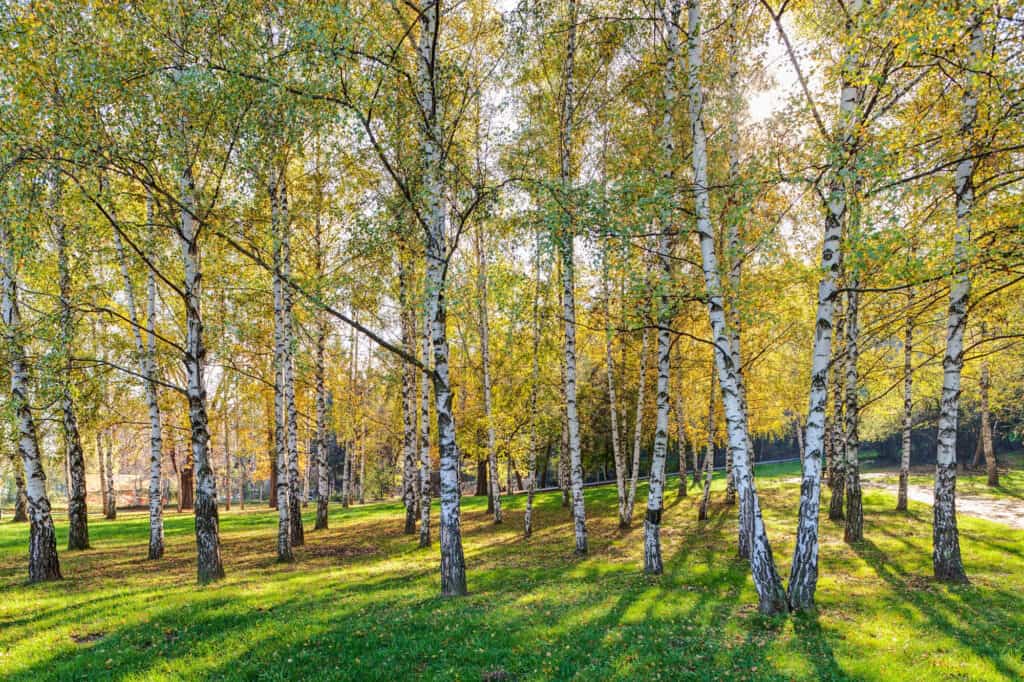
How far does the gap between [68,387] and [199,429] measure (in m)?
3.16

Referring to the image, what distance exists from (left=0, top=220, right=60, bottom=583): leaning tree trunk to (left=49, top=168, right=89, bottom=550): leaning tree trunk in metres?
0.88

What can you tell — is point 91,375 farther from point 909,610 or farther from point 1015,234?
point 1015,234

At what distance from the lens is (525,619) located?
28.7ft

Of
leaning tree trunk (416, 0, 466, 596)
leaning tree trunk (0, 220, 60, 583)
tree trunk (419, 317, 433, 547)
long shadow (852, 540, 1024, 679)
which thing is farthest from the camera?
tree trunk (419, 317, 433, 547)

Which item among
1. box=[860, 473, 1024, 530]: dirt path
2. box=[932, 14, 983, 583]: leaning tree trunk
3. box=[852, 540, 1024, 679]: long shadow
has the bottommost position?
box=[860, 473, 1024, 530]: dirt path

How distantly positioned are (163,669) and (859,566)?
47.6 ft

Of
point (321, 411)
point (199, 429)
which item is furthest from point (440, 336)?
point (321, 411)

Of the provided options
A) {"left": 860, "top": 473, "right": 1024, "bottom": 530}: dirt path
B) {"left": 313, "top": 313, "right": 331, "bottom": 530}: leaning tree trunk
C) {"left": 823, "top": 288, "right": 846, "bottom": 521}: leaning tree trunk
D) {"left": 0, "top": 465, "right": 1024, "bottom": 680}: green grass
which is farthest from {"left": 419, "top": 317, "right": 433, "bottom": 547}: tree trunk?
{"left": 860, "top": 473, "right": 1024, "bottom": 530}: dirt path

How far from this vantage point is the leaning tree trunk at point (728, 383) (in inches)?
352

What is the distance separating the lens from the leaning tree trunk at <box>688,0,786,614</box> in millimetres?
8953

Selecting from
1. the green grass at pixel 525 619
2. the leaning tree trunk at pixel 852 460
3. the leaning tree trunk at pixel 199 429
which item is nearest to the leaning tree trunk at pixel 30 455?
the green grass at pixel 525 619

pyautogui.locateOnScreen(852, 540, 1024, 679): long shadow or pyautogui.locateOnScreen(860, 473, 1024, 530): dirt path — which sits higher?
pyautogui.locateOnScreen(852, 540, 1024, 679): long shadow

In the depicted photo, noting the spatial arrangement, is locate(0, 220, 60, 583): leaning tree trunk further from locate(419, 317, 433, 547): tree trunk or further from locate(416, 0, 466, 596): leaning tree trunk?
locate(416, 0, 466, 596): leaning tree trunk

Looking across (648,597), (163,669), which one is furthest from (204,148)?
(648,597)
